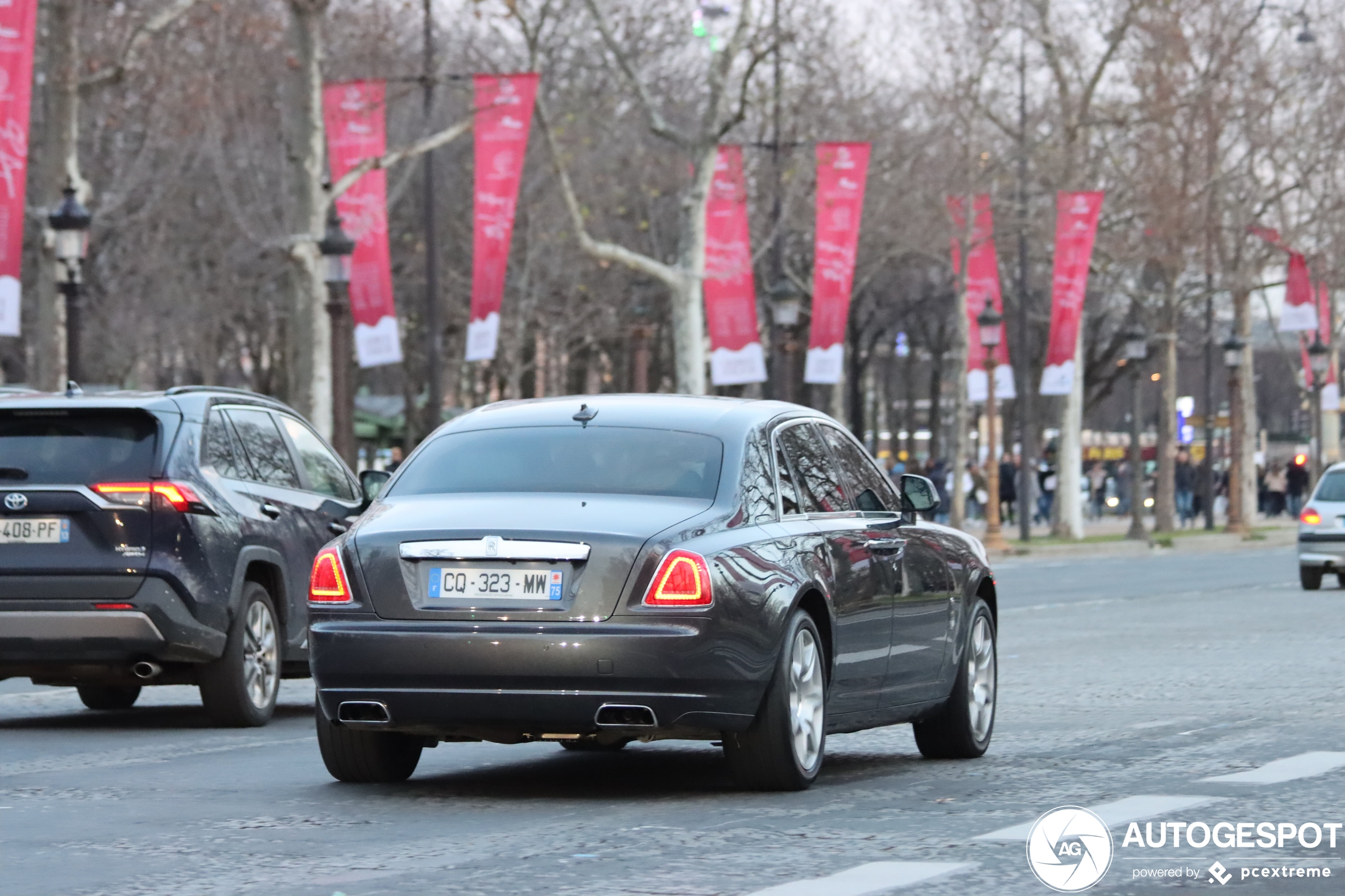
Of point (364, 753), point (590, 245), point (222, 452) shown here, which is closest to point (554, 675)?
point (364, 753)

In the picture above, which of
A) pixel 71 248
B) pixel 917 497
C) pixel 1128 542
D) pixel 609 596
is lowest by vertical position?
pixel 1128 542

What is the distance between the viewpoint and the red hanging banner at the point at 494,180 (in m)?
31.3

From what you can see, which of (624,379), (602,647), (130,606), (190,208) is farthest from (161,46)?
(602,647)

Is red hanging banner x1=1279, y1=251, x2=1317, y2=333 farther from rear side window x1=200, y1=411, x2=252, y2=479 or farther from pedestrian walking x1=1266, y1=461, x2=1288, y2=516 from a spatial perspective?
rear side window x1=200, y1=411, x2=252, y2=479

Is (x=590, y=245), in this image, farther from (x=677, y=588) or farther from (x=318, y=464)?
(x=677, y=588)

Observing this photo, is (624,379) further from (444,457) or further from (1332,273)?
(444,457)

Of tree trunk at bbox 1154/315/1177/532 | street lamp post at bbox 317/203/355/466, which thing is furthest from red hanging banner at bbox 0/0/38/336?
tree trunk at bbox 1154/315/1177/532

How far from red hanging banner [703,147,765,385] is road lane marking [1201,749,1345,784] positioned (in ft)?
86.6

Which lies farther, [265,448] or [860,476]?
[265,448]

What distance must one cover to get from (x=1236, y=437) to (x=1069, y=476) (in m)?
10.3

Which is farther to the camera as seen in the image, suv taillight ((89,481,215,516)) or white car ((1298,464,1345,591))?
white car ((1298,464,1345,591))

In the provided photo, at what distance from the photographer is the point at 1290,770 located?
959 centimetres

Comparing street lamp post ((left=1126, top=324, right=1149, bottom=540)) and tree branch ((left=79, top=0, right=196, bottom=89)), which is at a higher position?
tree branch ((left=79, top=0, right=196, bottom=89))

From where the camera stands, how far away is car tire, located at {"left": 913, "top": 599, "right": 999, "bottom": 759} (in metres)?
10.3
